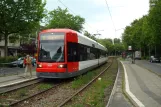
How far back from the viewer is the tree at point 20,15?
41.8 meters

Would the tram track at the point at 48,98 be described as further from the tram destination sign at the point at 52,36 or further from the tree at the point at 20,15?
the tree at the point at 20,15

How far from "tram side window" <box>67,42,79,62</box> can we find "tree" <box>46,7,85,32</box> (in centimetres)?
5199

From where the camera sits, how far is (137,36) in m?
85.2

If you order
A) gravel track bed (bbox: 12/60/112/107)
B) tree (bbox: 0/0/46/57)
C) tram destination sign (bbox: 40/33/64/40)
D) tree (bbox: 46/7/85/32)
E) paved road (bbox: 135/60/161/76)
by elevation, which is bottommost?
gravel track bed (bbox: 12/60/112/107)

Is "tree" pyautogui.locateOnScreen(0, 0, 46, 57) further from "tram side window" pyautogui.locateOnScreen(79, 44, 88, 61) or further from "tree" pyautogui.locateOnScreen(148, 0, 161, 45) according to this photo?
"tram side window" pyautogui.locateOnScreen(79, 44, 88, 61)

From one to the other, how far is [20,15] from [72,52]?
26.9 meters

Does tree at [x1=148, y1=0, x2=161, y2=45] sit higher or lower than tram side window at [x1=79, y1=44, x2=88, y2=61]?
Result: higher

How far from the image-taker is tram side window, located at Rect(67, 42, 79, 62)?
57.5ft

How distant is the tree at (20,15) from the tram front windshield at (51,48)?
25634 millimetres

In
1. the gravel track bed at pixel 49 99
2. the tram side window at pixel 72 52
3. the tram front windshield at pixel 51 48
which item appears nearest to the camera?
the gravel track bed at pixel 49 99

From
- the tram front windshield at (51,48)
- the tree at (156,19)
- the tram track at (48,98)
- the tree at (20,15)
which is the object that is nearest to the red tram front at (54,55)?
the tram front windshield at (51,48)

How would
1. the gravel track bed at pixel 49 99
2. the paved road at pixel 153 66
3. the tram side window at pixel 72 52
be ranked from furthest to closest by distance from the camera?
the paved road at pixel 153 66 < the tram side window at pixel 72 52 < the gravel track bed at pixel 49 99

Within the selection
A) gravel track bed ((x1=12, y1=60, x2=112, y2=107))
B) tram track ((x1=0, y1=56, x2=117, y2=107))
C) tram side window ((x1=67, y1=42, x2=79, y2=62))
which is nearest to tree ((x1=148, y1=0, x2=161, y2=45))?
tram side window ((x1=67, y1=42, x2=79, y2=62))

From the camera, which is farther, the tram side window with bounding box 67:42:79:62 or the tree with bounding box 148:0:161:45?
the tree with bounding box 148:0:161:45
